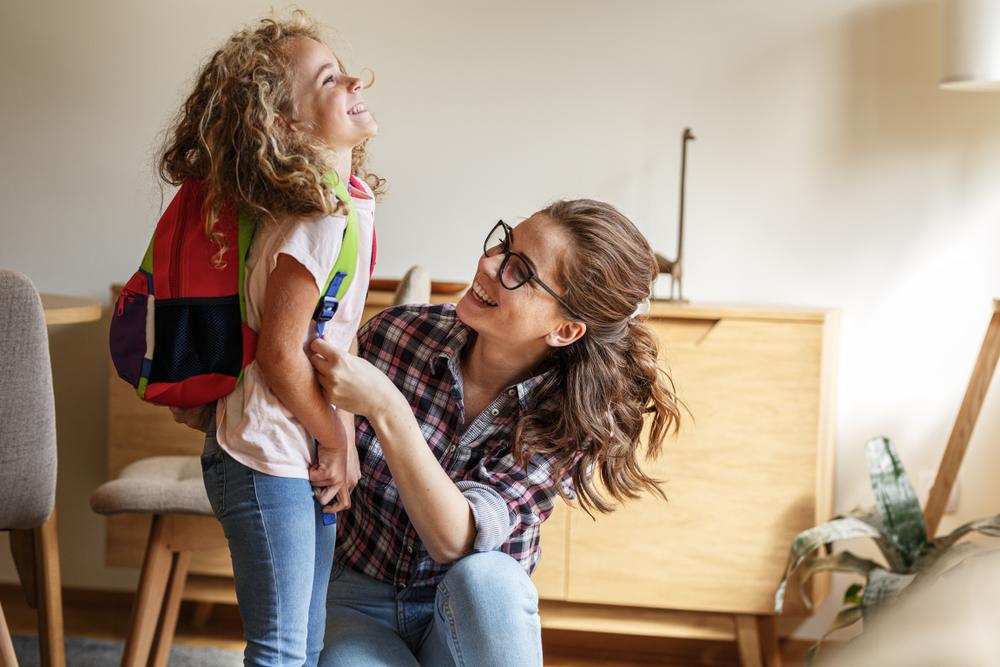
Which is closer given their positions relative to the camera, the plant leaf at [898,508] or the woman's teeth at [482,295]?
the woman's teeth at [482,295]

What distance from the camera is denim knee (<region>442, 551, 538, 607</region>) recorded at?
136 cm

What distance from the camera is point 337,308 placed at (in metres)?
1.31

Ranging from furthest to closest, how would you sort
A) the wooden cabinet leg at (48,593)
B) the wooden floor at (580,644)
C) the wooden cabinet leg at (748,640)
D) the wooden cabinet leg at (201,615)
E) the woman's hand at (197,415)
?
1. the wooden cabinet leg at (201,615)
2. the wooden floor at (580,644)
3. the wooden cabinet leg at (748,640)
4. the wooden cabinet leg at (48,593)
5. the woman's hand at (197,415)

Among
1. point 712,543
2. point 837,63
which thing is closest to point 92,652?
point 712,543

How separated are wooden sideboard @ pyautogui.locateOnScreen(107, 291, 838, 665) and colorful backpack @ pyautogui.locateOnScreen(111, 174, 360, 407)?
120cm

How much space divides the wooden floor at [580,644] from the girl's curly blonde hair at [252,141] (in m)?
1.74

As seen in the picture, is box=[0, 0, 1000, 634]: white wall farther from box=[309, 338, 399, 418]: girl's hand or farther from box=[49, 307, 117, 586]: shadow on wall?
box=[309, 338, 399, 418]: girl's hand

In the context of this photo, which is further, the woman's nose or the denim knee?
the woman's nose

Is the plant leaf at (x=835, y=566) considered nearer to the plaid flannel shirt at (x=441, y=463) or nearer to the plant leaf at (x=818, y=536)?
the plant leaf at (x=818, y=536)

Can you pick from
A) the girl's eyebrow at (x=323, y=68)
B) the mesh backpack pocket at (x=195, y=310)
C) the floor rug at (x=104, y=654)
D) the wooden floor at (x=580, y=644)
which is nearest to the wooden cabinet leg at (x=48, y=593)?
the floor rug at (x=104, y=654)

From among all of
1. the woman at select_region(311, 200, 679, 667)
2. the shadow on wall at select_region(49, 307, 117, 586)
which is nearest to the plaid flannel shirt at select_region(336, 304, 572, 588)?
the woman at select_region(311, 200, 679, 667)

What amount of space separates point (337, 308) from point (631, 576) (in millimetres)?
1359

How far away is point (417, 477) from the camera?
134cm

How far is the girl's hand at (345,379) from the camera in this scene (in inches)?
49.9
